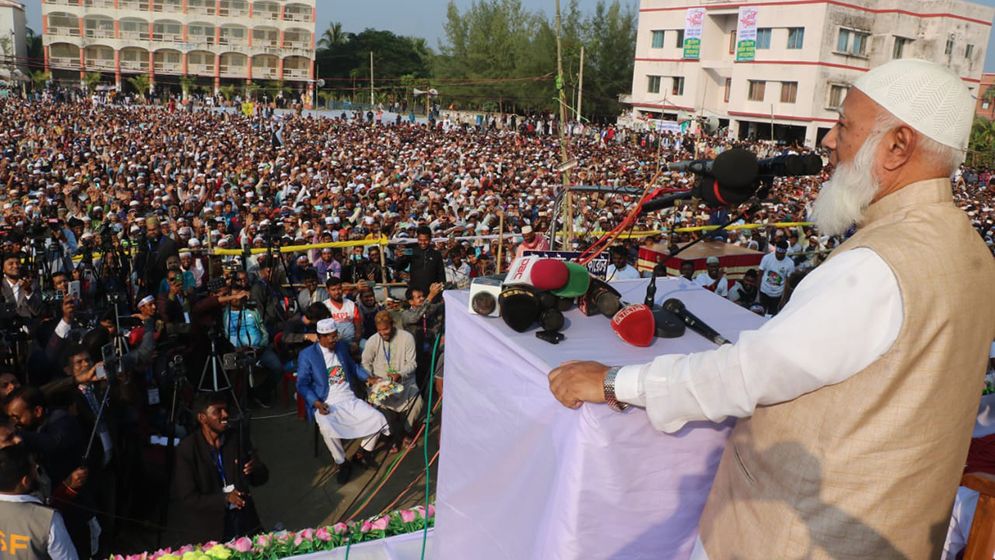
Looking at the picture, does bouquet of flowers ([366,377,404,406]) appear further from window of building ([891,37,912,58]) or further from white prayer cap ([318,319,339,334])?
window of building ([891,37,912,58])

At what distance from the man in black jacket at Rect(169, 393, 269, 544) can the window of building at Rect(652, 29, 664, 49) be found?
39855 millimetres

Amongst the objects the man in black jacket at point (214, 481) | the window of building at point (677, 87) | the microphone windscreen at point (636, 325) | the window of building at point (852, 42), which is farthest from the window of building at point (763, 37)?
the microphone windscreen at point (636, 325)

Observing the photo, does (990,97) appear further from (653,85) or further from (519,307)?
(519,307)

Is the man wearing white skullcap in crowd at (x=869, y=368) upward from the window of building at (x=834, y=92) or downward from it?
downward

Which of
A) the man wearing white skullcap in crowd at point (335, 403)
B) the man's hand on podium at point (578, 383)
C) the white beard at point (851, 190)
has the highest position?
the white beard at point (851, 190)

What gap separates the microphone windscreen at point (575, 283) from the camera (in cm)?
169

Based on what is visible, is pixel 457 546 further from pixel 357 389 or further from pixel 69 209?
pixel 69 209

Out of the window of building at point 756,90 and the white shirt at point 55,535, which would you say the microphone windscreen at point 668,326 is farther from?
the window of building at point 756,90

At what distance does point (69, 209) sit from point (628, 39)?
4016 cm

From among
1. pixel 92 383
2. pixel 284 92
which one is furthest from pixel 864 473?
pixel 284 92

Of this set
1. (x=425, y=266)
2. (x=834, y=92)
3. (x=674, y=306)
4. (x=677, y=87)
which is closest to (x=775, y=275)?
(x=425, y=266)

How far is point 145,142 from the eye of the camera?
754 inches

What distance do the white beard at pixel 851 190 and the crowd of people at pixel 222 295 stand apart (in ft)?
1.61

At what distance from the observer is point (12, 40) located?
2073 inches
